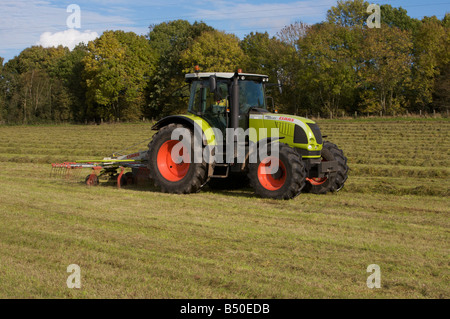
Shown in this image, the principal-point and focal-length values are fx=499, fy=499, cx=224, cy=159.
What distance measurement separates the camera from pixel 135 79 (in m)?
49.2

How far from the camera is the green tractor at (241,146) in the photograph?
912 centimetres

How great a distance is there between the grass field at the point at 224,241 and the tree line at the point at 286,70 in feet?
92.4

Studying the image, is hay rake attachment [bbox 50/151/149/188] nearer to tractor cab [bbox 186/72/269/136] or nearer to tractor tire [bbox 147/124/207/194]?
tractor tire [bbox 147/124/207/194]

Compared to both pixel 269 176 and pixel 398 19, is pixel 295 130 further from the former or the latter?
pixel 398 19

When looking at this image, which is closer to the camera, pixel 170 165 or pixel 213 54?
pixel 170 165

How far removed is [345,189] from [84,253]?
626 centimetres

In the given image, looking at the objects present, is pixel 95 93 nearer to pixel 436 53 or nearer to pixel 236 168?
pixel 436 53

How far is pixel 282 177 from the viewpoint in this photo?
919cm

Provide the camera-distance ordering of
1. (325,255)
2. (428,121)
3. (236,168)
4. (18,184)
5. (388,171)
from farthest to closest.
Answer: (428,121)
(388,171)
(18,184)
(236,168)
(325,255)

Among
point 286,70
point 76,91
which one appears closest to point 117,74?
point 76,91

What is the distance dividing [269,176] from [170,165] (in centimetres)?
221

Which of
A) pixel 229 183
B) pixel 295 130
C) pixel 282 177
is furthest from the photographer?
pixel 229 183

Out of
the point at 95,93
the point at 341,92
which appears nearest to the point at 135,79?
the point at 95,93

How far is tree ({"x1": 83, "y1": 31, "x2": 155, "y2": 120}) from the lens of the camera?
4872 centimetres
